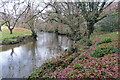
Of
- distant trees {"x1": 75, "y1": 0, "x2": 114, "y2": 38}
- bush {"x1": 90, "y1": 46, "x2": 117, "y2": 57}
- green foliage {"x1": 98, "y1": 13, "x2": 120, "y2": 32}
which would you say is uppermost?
distant trees {"x1": 75, "y1": 0, "x2": 114, "y2": 38}

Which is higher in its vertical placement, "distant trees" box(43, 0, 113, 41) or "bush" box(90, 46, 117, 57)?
"distant trees" box(43, 0, 113, 41)

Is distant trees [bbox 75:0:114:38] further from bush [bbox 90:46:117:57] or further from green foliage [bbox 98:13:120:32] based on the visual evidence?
bush [bbox 90:46:117:57]

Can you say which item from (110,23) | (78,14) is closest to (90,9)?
(78,14)

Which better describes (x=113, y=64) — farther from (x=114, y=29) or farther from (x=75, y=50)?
(x=114, y=29)

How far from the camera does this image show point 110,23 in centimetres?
1139

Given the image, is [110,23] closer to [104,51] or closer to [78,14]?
[78,14]

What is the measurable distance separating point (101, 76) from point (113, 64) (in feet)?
3.05

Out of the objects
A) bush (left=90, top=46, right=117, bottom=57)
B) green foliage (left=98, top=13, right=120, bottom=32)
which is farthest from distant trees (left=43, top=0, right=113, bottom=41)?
bush (left=90, top=46, right=117, bottom=57)

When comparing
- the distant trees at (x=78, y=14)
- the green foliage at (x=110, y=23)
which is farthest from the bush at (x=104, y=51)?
the green foliage at (x=110, y=23)

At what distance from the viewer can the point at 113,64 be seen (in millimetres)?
4328

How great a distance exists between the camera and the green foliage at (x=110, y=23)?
420 inches

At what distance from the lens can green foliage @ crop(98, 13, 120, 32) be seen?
10680 mm

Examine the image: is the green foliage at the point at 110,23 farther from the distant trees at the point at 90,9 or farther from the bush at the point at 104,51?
the bush at the point at 104,51

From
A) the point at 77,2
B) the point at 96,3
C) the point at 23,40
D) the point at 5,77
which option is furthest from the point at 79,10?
the point at 23,40
